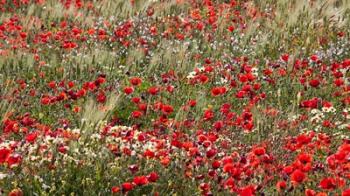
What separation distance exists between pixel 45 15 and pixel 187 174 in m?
5.61

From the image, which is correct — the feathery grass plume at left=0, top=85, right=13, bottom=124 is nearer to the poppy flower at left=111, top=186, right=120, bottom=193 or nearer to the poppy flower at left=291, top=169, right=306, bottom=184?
the poppy flower at left=111, top=186, right=120, bottom=193

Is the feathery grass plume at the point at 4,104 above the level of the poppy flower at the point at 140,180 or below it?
below

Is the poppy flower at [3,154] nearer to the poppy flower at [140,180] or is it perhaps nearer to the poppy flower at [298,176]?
the poppy flower at [140,180]

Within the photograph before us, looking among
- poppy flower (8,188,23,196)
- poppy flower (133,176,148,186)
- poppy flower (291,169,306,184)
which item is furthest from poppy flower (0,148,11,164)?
poppy flower (291,169,306,184)

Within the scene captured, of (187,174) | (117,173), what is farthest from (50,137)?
(187,174)

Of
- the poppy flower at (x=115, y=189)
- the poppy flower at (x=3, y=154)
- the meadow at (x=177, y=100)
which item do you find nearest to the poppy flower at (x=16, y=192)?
the meadow at (x=177, y=100)

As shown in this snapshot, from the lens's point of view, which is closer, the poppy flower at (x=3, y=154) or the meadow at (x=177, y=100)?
the poppy flower at (x=3, y=154)

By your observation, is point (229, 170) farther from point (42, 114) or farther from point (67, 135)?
point (42, 114)

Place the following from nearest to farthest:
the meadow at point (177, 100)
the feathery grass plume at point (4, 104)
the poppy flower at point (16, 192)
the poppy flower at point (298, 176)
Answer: the poppy flower at point (298, 176)
the poppy flower at point (16, 192)
the meadow at point (177, 100)
the feathery grass plume at point (4, 104)

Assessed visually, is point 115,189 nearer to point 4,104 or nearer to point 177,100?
point 4,104

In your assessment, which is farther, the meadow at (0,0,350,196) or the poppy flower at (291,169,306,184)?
the meadow at (0,0,350,196)

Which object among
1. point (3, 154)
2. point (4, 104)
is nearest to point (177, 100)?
point (4, 104)

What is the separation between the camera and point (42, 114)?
530 centimetres

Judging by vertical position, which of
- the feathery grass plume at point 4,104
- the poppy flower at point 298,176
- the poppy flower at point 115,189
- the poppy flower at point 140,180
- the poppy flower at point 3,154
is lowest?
the feathery grass plume at point 4,104
